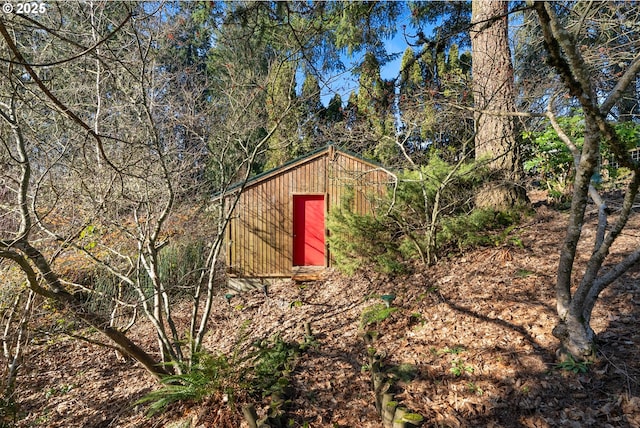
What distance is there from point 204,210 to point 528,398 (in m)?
9.28

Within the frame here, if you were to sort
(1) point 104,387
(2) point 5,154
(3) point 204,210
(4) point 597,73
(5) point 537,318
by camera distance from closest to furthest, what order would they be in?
(5) point 537,318
(2) point 5,154
(1) point 104,387
(4) point 597,73
(3) point 204,210

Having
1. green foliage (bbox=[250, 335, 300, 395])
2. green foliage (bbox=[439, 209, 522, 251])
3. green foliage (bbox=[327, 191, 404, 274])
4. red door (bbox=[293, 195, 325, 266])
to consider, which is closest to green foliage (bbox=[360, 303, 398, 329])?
green foliage (bbox=[250, 335, 300, 395])

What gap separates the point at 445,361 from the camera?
318cm

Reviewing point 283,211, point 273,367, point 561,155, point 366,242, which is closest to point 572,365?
point 273,367

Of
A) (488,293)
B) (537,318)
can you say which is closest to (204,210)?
(488,293)

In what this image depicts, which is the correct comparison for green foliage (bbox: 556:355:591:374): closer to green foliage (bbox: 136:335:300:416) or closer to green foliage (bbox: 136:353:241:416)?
green foliage (bbox: 136:335:300:416)

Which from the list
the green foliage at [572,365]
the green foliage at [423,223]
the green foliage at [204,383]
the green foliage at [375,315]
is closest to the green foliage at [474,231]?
the green foliage at [423,223]

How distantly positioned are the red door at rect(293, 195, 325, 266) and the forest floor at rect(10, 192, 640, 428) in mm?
2396

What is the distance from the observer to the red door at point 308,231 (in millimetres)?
8562

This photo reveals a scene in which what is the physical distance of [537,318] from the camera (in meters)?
3.28

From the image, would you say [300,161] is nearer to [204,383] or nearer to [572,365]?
[204,383]

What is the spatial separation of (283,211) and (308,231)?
83 centimetres

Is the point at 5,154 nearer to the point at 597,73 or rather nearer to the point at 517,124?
the point at 517,124

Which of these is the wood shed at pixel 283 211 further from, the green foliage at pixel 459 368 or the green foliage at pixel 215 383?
the green foliage at pixel 459 368
